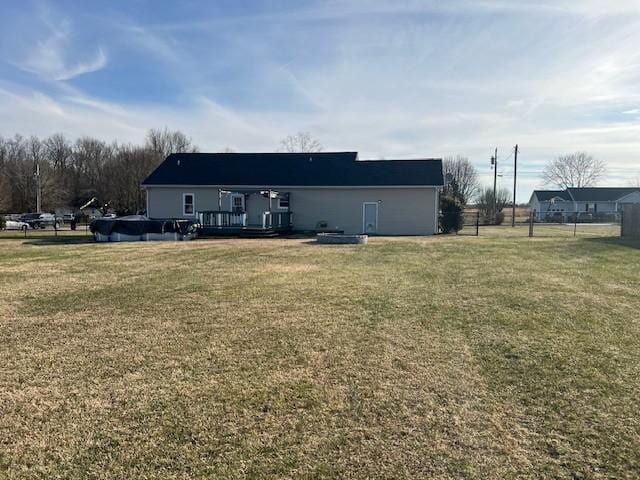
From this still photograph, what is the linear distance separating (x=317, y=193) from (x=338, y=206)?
56.2 inches

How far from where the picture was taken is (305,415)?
3.21m

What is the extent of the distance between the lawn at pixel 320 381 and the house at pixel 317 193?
1723 centimetres

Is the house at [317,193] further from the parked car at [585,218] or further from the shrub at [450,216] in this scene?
the parked car at [585,218]

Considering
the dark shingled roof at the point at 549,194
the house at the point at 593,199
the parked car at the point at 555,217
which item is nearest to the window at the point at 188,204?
the parked car at the point at 555,217

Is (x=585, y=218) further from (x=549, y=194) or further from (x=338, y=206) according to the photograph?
(x=338, y=206)

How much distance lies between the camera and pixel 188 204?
26484mm

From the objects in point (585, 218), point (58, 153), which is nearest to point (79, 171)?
point (58, 153)

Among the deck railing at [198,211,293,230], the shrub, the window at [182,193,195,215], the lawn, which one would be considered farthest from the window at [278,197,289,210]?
the lawn

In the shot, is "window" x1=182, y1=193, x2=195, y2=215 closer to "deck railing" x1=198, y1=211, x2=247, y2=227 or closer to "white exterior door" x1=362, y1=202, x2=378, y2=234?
"deck railing" x1=198, y1=211, x2=247, y2=227

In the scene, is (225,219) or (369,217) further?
(369,217)

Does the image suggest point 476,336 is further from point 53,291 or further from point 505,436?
point 53,291

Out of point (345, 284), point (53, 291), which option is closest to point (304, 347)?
point (345, 284)

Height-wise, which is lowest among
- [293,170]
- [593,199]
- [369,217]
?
[369,217]

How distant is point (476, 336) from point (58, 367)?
4238mm
